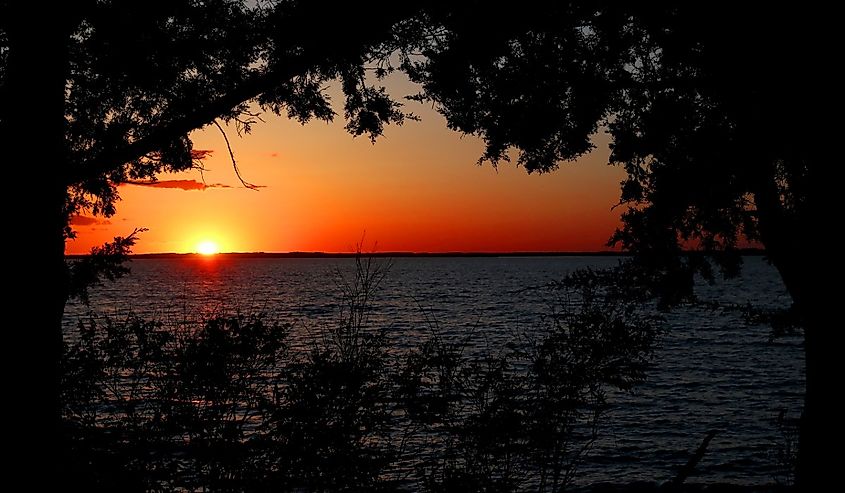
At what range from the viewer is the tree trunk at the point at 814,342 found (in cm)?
707

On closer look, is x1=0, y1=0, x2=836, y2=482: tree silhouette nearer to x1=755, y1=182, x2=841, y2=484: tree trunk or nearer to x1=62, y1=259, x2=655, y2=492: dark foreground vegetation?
x1=755, y1=182, x2=841, y2=484: tree trunk

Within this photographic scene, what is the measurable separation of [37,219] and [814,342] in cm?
779

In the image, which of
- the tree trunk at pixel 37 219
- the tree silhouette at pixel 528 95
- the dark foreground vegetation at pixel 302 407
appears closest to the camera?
the tree trunk at pixel 37 219

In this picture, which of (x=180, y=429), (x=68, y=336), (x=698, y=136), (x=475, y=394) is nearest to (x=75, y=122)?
(x=180, y=429)

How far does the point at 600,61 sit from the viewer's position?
980cm

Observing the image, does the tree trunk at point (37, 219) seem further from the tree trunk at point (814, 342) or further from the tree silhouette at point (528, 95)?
the tree trunk at point (814, 342)

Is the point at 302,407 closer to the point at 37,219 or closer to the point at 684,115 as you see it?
the point at 37,219

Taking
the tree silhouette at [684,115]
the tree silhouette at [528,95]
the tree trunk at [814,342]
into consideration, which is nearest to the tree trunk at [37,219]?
the tree silhouette at [528,95]

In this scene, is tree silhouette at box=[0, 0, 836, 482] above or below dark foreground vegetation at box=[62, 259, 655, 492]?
above

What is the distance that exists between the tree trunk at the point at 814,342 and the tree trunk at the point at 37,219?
691cm

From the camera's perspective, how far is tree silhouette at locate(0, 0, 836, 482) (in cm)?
611

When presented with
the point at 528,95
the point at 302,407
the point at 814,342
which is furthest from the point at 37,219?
the point at 814,342

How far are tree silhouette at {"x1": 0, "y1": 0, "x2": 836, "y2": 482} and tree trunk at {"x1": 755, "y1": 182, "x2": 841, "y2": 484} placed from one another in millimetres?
34

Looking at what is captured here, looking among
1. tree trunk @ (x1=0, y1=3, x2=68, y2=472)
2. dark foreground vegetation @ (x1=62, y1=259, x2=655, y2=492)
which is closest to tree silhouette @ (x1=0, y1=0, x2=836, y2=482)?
tree trunk @ (x1=0, y1=3, x2=68, y2=472)
